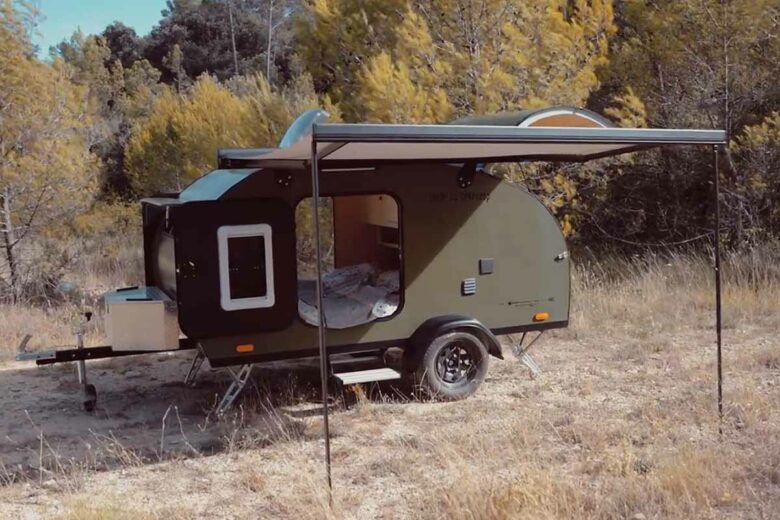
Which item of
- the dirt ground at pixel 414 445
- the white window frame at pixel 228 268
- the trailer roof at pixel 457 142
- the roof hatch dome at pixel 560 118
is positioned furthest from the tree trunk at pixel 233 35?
the roof hatch dome at pixel 560 118

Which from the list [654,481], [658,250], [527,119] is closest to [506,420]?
[654,481]

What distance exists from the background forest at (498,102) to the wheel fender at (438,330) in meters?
5.25

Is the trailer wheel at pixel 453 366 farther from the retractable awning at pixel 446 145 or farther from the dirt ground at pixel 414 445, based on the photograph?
the retractable awning at pixel 446 145

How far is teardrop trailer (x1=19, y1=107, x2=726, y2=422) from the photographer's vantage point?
20.3 ft

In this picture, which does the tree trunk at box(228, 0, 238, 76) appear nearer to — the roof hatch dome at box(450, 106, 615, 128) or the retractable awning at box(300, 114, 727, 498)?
the retractable awning at box(300, 114, 727, 498)

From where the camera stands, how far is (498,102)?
1220 cm

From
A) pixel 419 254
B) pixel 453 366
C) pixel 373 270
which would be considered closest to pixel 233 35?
pixel 373 270

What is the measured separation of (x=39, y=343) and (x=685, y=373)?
22.8 feet

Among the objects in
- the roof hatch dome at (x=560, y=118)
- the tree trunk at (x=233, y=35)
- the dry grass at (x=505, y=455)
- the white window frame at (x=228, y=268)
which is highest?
the tree trunk at (x=233, y=35)

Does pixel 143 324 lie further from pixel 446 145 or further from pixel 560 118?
pixel 560 118

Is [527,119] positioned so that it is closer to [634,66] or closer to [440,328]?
[440,328]

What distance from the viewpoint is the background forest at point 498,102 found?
12.1 m

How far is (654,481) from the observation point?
15.7 ft

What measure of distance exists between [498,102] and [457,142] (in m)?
7.56
